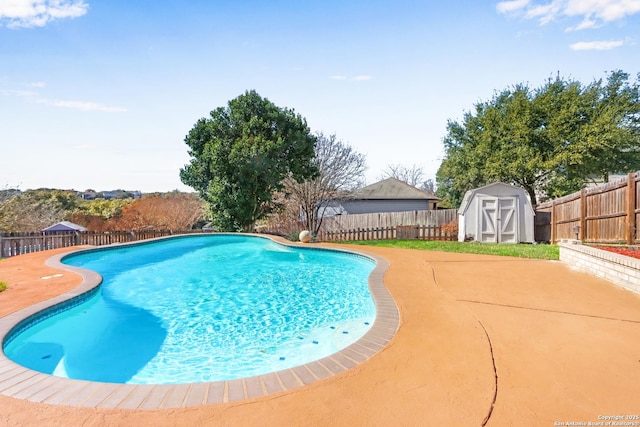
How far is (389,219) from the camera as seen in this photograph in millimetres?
19953

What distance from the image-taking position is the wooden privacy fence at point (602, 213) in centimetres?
846

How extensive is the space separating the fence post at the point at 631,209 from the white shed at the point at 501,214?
4685mm

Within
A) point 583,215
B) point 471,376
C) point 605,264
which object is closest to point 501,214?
point 583,215

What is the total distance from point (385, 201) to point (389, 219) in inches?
199

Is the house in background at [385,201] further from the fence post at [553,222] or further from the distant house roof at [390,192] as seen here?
the fence post at [553,222]

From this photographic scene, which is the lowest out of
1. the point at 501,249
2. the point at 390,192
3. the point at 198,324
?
the point at 198,324

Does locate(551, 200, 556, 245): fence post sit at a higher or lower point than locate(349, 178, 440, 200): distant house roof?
lower

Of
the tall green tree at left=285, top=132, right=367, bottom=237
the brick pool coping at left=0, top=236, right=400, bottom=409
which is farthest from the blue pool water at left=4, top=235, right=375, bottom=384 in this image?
the tall green tree at left=285, top=132, right=367, bottom=237

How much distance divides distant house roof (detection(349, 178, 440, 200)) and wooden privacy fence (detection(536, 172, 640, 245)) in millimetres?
12043

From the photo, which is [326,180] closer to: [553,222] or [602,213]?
[553,222]

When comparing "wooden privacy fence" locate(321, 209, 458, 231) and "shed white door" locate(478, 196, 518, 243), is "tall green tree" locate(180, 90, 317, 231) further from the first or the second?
"shed white door" locate(478, 196, 518, 243)

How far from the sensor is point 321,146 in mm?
20422

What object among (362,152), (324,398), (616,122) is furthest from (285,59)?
(616,122)

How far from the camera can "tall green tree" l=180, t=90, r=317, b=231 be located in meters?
15.0
